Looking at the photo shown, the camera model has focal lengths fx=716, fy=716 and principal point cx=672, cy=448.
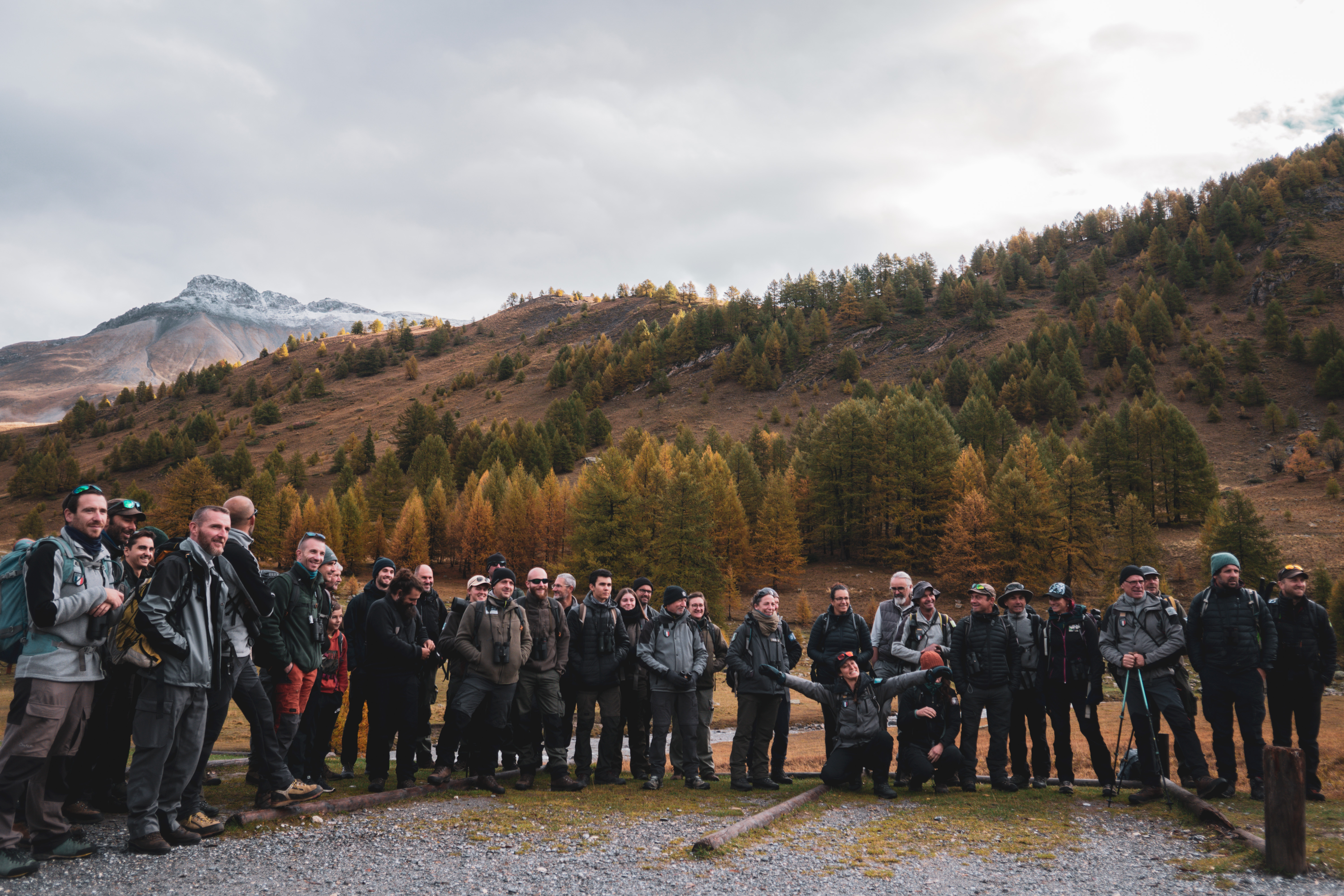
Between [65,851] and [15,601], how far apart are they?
1982 millimetres

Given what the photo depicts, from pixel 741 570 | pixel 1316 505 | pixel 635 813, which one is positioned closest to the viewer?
pixel 635 813

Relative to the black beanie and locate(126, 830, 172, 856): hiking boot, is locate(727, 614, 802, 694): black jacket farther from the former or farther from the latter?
locate(126, 830, 172, 856): hiking boot

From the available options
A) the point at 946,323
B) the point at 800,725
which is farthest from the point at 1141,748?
the point at 946,323

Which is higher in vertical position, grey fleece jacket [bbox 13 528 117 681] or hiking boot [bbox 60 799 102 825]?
grey fleece jacket [bbox 13 528 117 681]

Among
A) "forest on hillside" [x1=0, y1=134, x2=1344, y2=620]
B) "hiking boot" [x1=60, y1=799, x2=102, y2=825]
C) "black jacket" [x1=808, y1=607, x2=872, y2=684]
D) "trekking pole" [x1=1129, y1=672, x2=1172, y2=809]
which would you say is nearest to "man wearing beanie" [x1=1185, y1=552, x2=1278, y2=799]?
"trekking pole" [x1=1129, y1=672, x2=1172, y2=809]

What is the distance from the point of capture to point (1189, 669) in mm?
35062

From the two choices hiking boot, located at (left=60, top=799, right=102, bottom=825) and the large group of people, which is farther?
the large group of people

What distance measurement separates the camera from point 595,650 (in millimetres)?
9844

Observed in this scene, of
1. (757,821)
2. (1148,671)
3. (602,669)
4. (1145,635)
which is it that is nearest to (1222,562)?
(1145,635)

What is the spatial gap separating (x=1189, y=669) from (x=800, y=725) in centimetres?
2298

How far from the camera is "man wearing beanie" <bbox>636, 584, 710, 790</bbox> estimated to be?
31.5ft

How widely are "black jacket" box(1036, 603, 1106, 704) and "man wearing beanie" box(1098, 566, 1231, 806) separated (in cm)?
15

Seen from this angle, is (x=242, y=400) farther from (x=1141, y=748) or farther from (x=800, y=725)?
(x=1141, y=748)

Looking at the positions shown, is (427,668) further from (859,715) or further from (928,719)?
(928,719)
